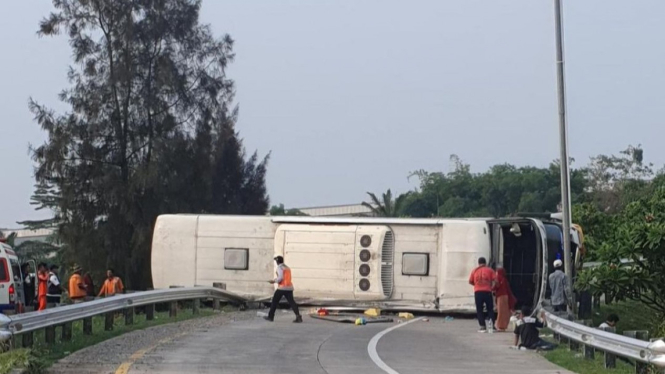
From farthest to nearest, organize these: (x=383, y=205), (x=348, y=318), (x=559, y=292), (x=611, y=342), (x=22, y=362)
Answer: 1. (x=383, y=205)
2. (x=348, y=318)
3. (x=559, y=292)
4. (x=611, y=342)
5. (x=22, y=362)

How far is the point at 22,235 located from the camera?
82.6m

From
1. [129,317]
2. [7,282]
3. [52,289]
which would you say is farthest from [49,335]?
[52,289]

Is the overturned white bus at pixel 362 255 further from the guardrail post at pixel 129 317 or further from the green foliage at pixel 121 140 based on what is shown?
the green foliage at pixel 121 140

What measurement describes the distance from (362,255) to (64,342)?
1032 centimetres

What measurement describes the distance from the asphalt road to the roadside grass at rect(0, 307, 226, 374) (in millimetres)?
1100

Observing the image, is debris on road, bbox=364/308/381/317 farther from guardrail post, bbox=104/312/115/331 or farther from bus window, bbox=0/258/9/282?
bus window, bbox=0/258/9/282

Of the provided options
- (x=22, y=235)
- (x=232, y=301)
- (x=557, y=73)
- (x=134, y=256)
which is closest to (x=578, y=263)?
(x=557, y=73)

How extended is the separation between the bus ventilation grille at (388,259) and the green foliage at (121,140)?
73.8ft

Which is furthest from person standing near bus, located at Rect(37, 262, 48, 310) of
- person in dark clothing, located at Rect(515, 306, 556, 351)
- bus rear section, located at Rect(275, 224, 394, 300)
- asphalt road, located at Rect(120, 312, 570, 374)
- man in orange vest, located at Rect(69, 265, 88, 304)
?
person in dark clothing, located at Rect(515, 306, 556, 351)

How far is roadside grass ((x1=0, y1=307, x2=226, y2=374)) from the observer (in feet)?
40.4

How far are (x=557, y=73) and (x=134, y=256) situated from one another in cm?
2922

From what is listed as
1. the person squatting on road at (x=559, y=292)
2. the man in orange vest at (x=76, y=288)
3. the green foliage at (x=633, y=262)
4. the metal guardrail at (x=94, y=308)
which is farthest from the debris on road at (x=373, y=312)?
the man in orange vest at (x=76, y=288)

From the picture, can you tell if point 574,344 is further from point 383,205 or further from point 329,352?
point 383,205

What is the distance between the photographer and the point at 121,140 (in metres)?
48.0
